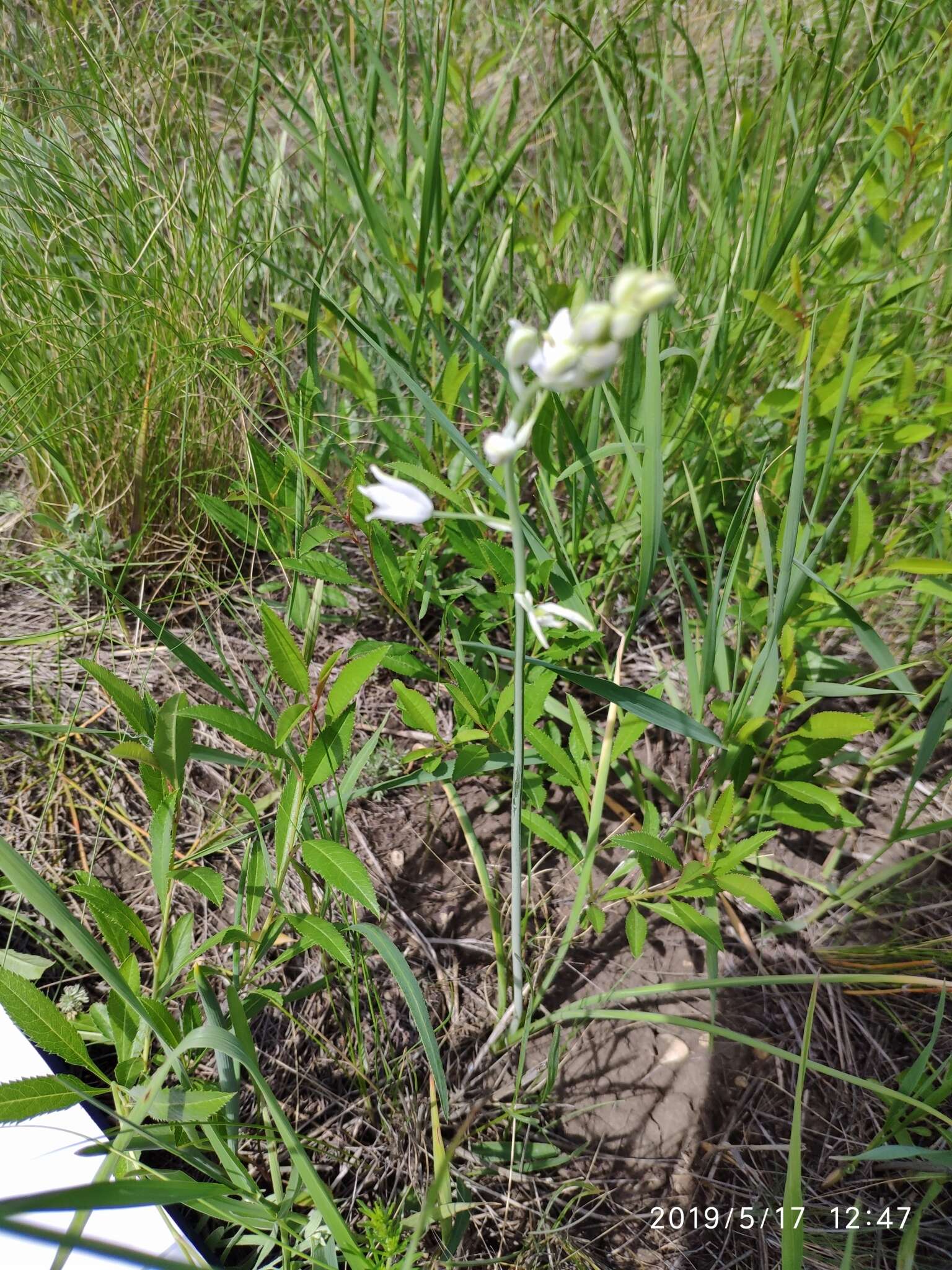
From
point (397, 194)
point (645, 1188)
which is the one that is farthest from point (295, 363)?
point (645, 1188)

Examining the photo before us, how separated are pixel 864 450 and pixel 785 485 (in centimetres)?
15

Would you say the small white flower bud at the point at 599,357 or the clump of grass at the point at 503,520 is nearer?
the small white flower bud at the point at 599,357

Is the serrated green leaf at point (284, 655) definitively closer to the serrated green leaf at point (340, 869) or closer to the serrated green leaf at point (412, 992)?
the serrated green leaf at point (340, 869)

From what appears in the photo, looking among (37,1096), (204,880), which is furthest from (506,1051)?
(37,1096)

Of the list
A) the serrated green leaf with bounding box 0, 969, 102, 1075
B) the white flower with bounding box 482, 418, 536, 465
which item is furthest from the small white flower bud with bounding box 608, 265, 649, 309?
the serrated green leaf with bounding box 0, 969, 102, 1075

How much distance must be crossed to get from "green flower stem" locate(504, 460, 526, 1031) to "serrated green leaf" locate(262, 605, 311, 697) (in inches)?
12.0

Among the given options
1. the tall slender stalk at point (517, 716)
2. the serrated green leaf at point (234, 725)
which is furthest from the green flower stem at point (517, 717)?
the serrated green leaf at point (234, 725)

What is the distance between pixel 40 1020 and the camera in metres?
0.89

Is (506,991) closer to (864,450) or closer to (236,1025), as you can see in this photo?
(236,1025)

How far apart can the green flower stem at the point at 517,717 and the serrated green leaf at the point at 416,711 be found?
0.79 ft

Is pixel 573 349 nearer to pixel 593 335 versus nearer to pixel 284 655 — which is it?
pixel 593 335

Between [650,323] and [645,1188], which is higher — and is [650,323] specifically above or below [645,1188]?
above

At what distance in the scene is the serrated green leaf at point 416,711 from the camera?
1.23 m

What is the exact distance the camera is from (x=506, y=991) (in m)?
1.29
